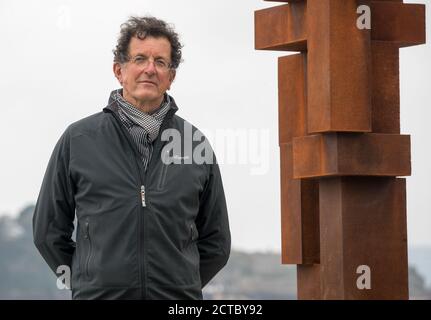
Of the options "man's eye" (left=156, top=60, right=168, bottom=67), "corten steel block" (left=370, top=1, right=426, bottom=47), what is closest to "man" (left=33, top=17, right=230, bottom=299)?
"man's eye" (left=156, top=60, right=168, bottom=67)

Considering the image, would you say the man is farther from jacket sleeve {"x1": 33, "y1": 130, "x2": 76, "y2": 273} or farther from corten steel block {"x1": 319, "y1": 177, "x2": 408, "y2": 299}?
corten steel block {"x1": 319, "y1": 177, "x2": 408, "y2": 299}

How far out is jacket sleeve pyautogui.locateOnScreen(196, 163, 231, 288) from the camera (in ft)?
20.1

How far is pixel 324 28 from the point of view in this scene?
7.12m

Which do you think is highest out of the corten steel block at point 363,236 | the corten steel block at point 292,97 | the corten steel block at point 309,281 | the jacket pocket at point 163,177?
the corten steel block at point 292,97

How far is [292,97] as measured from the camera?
7.57 metres

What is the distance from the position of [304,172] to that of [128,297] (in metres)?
1.82

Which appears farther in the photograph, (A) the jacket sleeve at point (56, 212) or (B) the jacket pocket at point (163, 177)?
(A) the jacket sleeve at point (56, 212)

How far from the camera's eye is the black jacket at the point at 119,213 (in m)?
5.71

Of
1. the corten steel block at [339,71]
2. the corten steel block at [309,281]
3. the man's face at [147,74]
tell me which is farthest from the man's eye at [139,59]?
the corten steel block at [309,281]

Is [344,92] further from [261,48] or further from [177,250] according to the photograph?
[177,250]

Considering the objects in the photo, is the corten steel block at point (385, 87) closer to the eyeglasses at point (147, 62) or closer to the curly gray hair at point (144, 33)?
the curly gray hair at point (144, 33)

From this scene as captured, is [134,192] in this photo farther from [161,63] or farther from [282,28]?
[282,28]

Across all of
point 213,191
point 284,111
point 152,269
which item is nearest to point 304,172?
point 284,111

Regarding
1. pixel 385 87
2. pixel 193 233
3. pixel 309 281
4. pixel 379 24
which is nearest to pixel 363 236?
pixel 309 281
